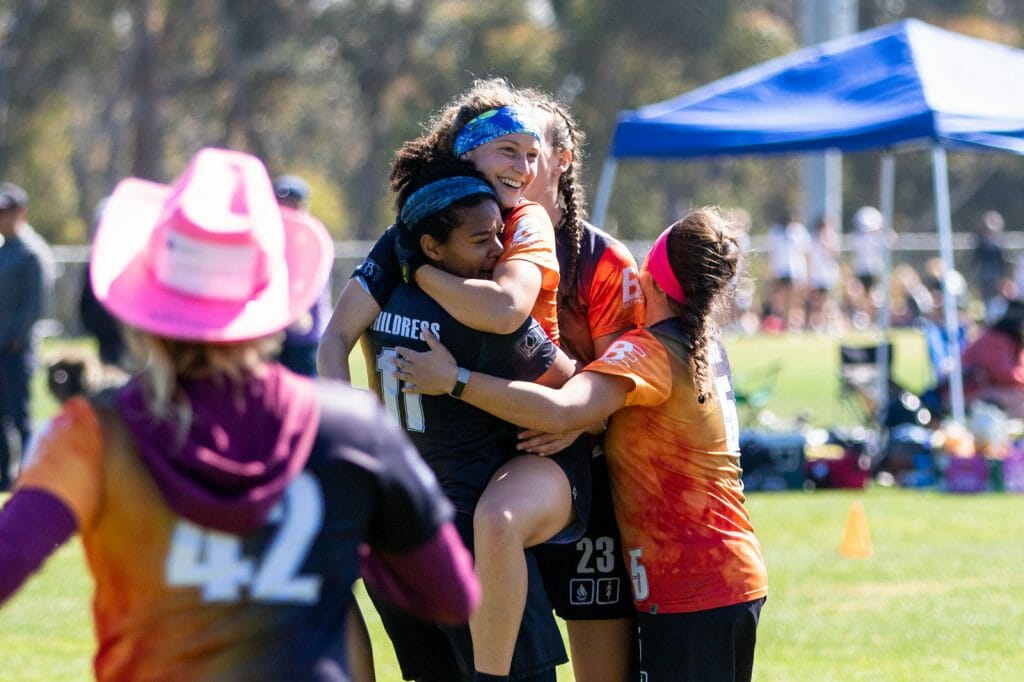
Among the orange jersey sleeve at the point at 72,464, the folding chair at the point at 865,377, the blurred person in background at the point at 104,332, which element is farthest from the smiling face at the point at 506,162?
the folding chair at the point at 865,377

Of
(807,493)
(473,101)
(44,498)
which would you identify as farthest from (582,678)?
(807,493)

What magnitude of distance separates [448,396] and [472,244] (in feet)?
1.29

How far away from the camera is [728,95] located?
1260 centimetres

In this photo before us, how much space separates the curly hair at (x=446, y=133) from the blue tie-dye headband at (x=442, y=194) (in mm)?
181

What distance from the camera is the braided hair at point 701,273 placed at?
400 centimetres

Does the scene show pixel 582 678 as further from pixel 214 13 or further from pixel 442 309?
pixel 214 13

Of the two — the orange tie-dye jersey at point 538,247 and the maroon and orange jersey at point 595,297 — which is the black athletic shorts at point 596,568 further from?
the orange tie-dye jersey at point 538,247

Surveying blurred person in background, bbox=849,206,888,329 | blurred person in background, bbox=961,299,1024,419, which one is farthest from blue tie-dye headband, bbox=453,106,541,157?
blurred person in background, bbox=849,206,888,329

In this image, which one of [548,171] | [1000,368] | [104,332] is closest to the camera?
[548,171]

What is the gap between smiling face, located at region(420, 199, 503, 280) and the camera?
12.7ft

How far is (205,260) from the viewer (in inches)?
95.3

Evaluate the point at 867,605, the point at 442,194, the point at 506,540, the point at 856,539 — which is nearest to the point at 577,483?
the point at 506,540

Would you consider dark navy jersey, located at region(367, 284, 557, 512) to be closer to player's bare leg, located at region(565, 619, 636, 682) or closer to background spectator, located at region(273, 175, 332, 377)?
player's bare leg, located at region(565, 619, 636, 682)

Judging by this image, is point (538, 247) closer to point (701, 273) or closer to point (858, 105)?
point (701, 273)
